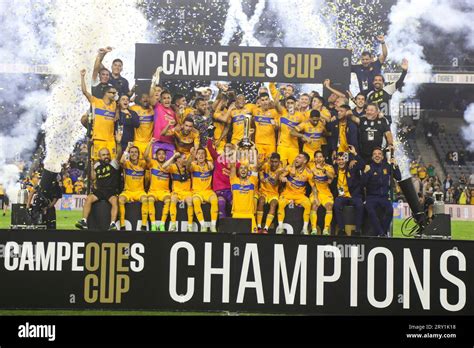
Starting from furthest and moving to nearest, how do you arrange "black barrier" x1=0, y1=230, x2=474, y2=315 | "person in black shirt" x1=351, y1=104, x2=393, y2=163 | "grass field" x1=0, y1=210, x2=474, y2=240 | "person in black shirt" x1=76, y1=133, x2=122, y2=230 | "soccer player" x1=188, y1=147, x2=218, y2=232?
"person in black shirt" x1=351, y1=104, x2=393, y2=163 < "soccer player" x1=188, y1=147, x2=218, y2=232 < "person in black shirt" x1=76, y1=133, x2=122, y2=230 < "grass field" x1=0, y1=210, x2=474, y2=240 < "black barrier" x1=0, y1=230, x2=474, y2=315

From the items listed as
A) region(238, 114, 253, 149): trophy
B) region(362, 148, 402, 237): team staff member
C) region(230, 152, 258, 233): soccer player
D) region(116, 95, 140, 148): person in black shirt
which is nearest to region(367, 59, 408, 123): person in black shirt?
region(362, 148, 402, 237): team staff member

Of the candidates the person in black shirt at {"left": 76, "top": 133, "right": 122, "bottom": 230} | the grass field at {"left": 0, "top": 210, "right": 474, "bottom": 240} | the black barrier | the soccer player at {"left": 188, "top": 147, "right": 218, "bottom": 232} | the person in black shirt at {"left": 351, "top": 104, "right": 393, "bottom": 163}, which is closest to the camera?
the black barrier

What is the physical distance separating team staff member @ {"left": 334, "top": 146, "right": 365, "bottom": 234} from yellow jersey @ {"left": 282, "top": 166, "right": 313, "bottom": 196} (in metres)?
0.32

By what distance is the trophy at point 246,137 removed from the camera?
7922mm

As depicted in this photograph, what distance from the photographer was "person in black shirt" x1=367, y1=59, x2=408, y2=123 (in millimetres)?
8008

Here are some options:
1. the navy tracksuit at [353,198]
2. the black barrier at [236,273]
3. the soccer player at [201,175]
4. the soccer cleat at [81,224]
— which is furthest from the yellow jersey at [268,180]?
the soccer cleat at [81,224]

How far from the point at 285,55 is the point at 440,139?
1959mm

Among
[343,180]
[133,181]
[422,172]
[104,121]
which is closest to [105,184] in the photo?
[133,181]

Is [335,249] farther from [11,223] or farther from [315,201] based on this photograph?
[11,223]

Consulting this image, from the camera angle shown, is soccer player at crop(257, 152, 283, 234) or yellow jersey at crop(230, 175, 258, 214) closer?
yellow jersey at crop(230, 175, 258, 214)

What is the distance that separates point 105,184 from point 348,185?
2.69 m

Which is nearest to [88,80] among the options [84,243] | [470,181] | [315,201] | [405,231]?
[84,243]

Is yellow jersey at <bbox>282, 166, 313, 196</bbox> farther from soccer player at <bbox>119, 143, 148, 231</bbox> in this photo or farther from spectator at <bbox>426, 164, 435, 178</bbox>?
soccer player at <bbox>119, 143, 148, 231</bbox>

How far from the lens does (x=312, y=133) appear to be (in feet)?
26.3
